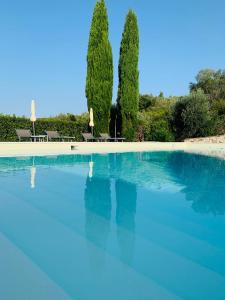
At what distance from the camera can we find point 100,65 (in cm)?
2036

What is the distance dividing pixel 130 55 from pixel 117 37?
6.17 ft

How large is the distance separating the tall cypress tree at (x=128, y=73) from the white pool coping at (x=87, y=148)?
352 cm

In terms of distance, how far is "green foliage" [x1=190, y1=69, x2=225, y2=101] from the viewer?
3472 cm

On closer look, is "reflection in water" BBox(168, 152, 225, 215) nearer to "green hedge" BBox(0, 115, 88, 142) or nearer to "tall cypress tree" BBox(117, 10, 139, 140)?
"green hedge" BBox(0, 115, 88, 142)

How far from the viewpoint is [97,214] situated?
463cm

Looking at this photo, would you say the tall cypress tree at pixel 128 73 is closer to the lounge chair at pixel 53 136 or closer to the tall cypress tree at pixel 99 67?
the tall cypress tree at pixel 99 67

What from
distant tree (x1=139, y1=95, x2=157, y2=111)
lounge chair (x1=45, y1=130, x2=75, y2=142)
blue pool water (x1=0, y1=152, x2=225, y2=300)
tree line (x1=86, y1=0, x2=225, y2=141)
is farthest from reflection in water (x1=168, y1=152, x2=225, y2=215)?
distant tree (x1=139, y1=95, x2=157, y2=111)

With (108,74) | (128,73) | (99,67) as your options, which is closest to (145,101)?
(128,73)

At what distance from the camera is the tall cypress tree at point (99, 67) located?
20266 mm

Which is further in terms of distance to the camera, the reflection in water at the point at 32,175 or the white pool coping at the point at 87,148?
the white pool coping at the point at 87,148

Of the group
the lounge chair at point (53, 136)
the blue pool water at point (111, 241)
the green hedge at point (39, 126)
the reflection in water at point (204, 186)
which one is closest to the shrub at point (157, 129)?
the green hedge at point (39, 126)

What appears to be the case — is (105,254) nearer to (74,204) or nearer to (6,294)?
Result: (6,294)

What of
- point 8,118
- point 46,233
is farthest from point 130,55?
point 46,233

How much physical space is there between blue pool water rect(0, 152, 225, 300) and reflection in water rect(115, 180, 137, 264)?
0.01 meters
